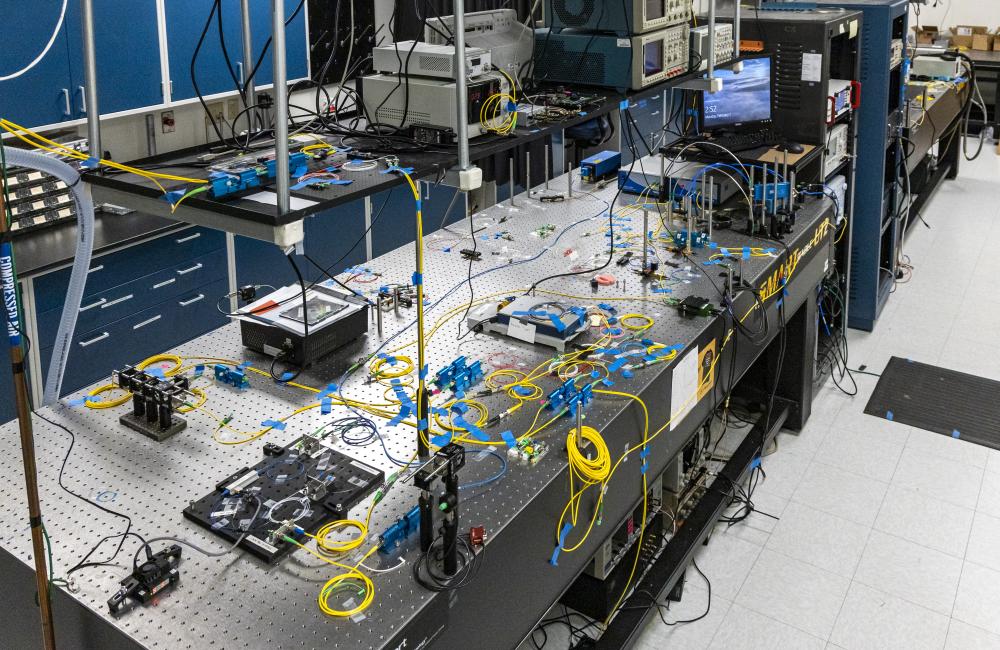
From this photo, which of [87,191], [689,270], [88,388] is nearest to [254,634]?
[87,191]

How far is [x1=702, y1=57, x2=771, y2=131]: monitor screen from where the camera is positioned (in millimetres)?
Answer: 3604

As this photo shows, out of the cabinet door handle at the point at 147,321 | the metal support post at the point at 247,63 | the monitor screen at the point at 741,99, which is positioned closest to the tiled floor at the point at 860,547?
the monitor screen at the point at 741,99

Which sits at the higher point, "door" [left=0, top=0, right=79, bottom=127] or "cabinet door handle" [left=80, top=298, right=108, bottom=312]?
"door" [left=0, top=0, right=79, bottom=127]

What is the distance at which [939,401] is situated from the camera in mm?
3963

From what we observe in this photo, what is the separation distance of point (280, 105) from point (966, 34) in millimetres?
8324

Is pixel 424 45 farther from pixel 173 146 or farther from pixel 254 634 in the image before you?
pixel 173 146

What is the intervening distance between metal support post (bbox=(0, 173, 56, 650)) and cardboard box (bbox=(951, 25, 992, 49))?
337 inches

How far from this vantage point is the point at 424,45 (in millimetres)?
2098

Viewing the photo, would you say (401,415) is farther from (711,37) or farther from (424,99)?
(711,37)

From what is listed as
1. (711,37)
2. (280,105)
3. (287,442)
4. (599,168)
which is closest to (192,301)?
(599,168)

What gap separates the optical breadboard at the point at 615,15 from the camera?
2.63 metres

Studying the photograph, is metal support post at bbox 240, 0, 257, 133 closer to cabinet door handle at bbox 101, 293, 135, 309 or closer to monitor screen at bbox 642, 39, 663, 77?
monitor screen at bbox 642, 39, 663, 77

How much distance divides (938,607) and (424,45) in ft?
7.35

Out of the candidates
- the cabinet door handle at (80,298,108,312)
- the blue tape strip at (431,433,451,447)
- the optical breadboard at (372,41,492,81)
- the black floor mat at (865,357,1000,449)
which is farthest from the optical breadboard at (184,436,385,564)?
the black floor mat at (865,357,1000,449)
